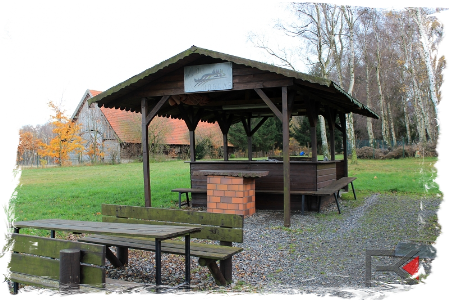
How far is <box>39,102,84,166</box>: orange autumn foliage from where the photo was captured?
31391mm

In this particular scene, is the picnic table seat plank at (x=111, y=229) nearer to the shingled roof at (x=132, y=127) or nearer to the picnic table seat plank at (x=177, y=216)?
the picnic table seat plank at (x=177, y=216)

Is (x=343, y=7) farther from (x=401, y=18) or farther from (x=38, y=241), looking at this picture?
(x=38, y=241)

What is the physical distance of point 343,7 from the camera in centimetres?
2161

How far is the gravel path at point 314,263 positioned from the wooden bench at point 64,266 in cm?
99

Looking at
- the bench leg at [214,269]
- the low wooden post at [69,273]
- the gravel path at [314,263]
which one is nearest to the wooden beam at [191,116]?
the gravel path at [314,263]

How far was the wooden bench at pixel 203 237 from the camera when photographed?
416 centimetres

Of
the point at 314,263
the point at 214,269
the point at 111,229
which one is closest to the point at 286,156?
the point at 314,263

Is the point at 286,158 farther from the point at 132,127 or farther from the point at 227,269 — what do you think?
the point at 132,127

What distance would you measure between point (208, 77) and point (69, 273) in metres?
6.08

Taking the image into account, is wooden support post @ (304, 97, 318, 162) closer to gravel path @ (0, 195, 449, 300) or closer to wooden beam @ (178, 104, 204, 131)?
gravel path @ (0, 195, 449, 300)

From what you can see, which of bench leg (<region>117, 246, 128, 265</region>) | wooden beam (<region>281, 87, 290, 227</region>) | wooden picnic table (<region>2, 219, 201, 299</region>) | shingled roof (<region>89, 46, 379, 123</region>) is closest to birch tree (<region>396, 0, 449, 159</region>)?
shingled roof (<region>89, 46, 379, 123</region>)

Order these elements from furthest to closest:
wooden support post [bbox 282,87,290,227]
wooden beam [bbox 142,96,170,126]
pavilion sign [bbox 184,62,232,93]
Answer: wooden beam [bbox 142,96,170,126] < pavilion sign [bbox 184,62,232,93] < wooden support post [bbox 282,87,290,227]

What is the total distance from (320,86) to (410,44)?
25395mm

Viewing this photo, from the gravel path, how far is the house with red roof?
86.8 feet
